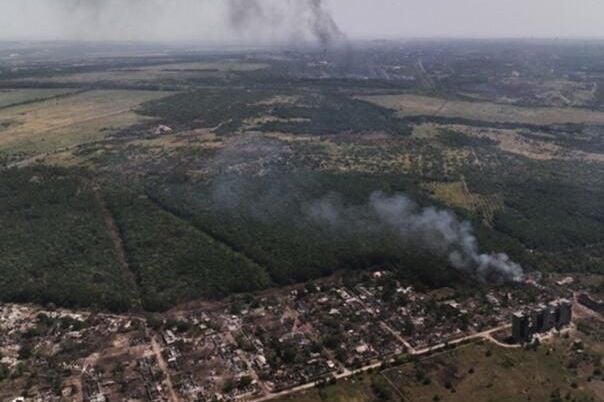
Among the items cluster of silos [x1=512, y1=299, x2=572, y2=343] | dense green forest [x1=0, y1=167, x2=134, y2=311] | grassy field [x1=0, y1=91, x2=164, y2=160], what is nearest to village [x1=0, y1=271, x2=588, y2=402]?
cluster of silos [x1=512, y1=299, x2=572, y2=343]

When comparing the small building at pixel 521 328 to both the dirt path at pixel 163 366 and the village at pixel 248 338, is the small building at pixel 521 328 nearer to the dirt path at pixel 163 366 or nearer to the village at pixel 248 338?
the village at pixel 248 338

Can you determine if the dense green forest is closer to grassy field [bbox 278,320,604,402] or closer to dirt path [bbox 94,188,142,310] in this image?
dirt path [bbox 94,188,142,310]

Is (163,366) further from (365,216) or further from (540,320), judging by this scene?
(365,216)

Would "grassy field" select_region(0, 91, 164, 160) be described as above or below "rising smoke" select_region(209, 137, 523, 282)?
below

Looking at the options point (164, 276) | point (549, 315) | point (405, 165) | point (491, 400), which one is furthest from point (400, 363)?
point (405, 165)

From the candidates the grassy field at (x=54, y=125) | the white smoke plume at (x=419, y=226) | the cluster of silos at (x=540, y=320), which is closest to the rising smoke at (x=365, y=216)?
the white smoke plume at (x=419, y=226)

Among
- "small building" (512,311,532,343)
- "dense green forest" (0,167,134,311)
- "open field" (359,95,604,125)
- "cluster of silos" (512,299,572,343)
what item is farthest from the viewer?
"open field" (359,95,604,125)

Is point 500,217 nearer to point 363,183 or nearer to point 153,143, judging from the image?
point 363,183
